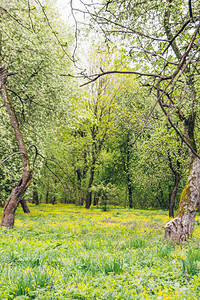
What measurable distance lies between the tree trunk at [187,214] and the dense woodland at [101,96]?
1.29 ft

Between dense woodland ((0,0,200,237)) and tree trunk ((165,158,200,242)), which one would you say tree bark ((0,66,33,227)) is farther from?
tree trunk ((165,158,200,242))

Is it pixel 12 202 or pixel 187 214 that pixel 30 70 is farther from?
pixel 187 214

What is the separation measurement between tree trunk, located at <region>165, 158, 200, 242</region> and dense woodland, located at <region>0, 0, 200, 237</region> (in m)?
0.39

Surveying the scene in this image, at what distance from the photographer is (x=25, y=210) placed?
18.2 metres

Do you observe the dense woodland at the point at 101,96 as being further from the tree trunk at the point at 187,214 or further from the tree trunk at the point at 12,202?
the tree trunk at the point at 187,214

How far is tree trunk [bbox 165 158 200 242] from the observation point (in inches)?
272

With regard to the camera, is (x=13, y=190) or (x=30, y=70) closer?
(x=13, y=190)

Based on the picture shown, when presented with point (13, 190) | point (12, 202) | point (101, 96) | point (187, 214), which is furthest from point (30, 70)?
point (101, 96)

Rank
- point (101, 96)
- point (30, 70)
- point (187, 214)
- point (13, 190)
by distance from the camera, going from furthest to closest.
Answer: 1. point (101, 96)
2. point (30, 70)
3. point (13, 190)
4. point (187, 214)

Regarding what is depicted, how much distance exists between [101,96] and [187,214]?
21168 mm

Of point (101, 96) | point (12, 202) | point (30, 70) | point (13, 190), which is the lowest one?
point (12, 202)

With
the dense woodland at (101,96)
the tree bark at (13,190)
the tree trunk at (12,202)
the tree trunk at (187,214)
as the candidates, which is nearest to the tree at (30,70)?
the dense woodland at (101,96)

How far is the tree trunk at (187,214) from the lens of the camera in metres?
6.91

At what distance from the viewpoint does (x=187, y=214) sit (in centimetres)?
715
